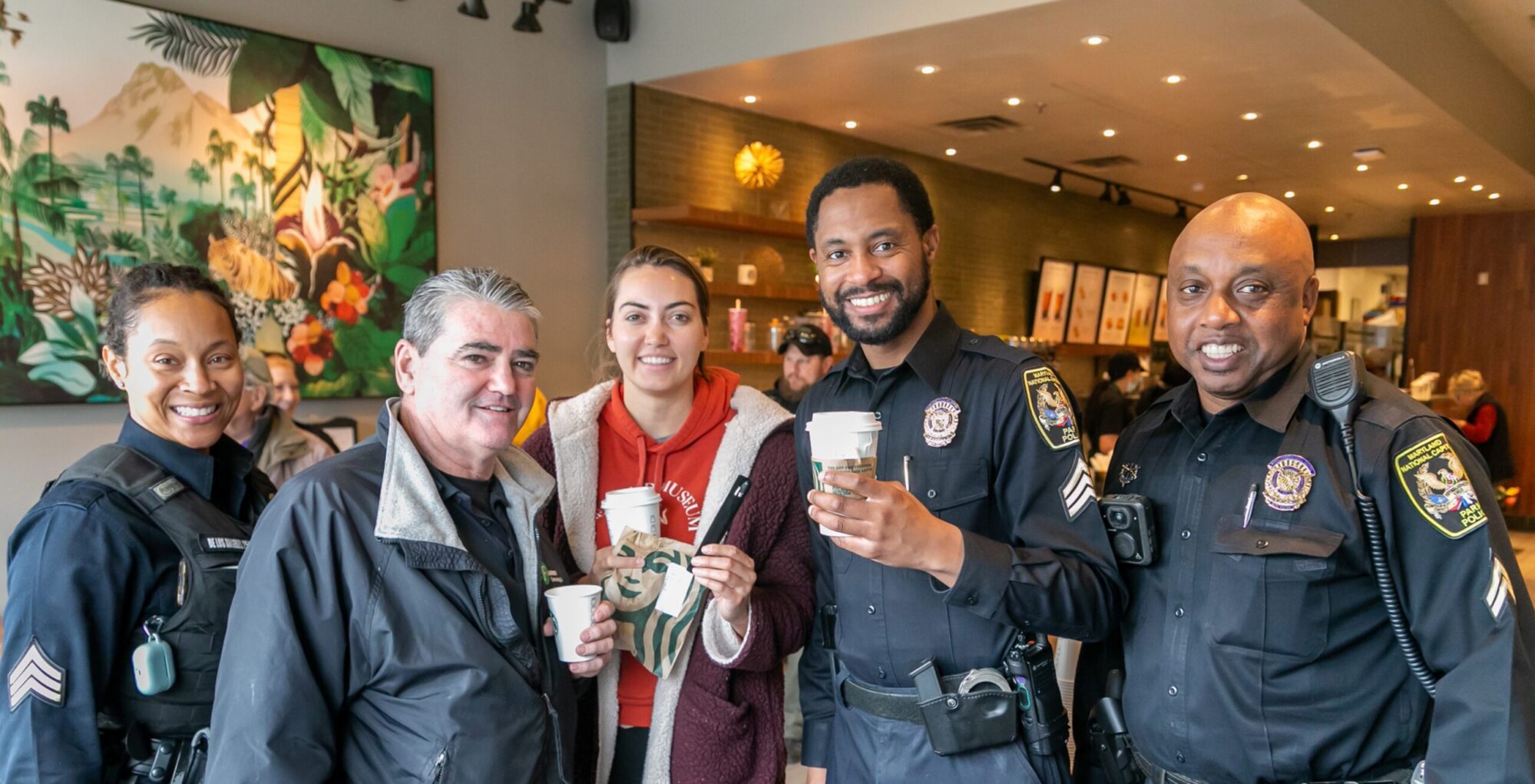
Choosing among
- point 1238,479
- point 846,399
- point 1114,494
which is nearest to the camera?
point 1238,479

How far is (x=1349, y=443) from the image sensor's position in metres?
1.61

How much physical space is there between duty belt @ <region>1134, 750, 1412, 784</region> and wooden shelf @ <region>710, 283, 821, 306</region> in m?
5.49

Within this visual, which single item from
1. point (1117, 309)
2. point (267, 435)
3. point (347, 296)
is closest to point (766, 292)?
point (347, 296)

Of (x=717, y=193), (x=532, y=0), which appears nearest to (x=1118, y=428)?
(x=717, y=193)

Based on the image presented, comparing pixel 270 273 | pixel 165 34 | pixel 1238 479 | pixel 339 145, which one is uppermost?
pixel 165 34

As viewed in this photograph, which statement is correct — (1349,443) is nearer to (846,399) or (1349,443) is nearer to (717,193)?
(846,399)

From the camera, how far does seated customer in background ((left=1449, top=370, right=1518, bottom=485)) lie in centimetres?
941

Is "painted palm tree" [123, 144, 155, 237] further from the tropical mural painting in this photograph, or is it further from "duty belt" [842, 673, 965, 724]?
"duty belt" [842, 673, 965, 724]

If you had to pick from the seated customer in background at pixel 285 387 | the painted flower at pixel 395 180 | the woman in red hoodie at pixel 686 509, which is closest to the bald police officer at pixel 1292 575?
the woman in red hoodie at pixel 686 509

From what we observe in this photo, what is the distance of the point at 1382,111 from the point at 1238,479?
7173mm

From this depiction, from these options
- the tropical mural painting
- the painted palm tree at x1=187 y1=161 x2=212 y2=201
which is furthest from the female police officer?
the painted palm tree at x1=187 y1=161 x2=212 y2=201

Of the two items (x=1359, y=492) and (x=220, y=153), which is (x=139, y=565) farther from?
(x=220, y=153)

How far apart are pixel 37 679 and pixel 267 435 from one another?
8.30ft

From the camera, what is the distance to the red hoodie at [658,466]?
7.17 ft
